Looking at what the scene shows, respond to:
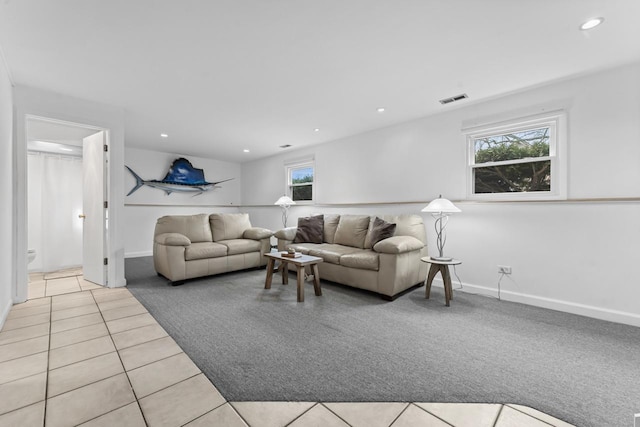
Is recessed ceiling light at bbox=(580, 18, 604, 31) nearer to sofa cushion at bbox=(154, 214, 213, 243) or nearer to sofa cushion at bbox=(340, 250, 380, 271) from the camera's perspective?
sofa cushion at bbox=(340, 250, 380, 271)

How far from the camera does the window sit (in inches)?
223

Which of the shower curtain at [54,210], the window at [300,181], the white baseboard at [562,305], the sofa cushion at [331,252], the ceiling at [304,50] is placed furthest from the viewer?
the window at [300,181]

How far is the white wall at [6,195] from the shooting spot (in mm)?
2342

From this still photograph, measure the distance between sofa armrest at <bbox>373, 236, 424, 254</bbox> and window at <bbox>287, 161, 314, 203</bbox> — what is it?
2.77 m

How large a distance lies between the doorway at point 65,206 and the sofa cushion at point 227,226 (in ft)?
4.81

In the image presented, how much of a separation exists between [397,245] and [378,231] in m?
0.67

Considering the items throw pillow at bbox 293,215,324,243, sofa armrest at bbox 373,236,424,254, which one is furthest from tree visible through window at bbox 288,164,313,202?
sofa armrest at bbox 373,236,424,254

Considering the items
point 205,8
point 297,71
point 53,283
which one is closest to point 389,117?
point 297,71

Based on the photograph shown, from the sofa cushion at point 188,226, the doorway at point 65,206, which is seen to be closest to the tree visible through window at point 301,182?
the sofa cushion at point 188,226

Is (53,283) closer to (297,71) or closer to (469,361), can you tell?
(297,71)

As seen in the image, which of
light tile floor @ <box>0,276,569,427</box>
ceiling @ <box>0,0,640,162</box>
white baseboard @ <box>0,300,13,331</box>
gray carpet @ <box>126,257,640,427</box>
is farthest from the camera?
white baseboard @ <box>0,300,13,331</box>

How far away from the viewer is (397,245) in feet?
9.52

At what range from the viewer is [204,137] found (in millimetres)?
4945

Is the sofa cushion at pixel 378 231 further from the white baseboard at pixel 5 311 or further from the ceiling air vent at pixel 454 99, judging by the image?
the white baseboard at pixel 5 311
